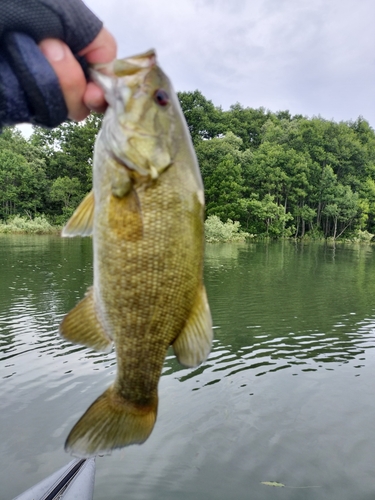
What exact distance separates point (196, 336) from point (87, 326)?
0.48 m

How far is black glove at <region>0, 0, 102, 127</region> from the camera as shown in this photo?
1526 millimetres

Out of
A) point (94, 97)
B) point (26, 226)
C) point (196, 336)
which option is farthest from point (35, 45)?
point (26, 226)

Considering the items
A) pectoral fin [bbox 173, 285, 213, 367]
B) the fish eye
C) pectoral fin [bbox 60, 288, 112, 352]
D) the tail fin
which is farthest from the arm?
the tail fin

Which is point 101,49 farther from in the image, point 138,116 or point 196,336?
point 196,336

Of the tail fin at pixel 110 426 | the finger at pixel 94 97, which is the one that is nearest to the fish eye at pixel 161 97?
the finger at pixel 94 97

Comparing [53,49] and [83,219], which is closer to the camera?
[53,49]

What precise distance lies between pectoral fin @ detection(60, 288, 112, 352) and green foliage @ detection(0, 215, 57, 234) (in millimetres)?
53434

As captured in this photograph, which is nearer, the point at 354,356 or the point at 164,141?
the point at 164,141

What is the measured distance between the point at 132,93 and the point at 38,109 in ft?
1.23

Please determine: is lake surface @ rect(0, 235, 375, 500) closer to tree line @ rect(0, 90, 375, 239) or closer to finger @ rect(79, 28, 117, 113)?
finger @ rect(79, 28, 117, 113)

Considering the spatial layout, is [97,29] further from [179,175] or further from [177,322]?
[177,322]

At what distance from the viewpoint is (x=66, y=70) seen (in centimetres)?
162

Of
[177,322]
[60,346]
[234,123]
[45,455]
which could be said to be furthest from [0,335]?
[234,123]

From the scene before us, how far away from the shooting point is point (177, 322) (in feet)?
6.00
